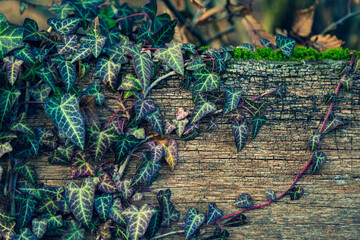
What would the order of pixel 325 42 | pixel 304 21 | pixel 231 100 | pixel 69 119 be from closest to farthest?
pixel 69 119 → pixel 231 100 → pixel 325 42 → pixel 304 21

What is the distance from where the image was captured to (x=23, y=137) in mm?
1120

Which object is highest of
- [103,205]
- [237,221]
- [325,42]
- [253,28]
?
[253,28]

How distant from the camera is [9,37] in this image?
3.55 feet

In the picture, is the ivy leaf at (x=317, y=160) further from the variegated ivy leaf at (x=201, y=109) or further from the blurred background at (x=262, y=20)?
the blurred background at (x=262, y=20)

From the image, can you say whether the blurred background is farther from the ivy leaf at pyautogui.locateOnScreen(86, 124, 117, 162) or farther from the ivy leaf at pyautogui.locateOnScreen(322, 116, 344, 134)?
the ivy leaf at pyautogui.locateOnScreen(86, 124, 117, 162)

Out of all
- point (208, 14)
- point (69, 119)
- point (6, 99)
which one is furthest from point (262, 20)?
point (6, 99)

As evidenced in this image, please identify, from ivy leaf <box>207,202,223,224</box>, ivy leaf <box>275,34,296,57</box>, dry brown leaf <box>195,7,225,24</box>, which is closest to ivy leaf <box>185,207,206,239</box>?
ivy leaf <box>207,202,223,224</box>

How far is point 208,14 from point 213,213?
1.70m

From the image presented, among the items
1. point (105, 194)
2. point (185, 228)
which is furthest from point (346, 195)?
point (105, 194)

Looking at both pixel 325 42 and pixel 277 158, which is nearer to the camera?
pixel 277 158

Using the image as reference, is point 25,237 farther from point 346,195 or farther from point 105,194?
point 346,195

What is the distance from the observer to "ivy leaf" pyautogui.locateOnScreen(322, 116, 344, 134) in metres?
1.20

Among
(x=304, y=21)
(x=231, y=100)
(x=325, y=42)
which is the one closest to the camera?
(x=231, y=100)

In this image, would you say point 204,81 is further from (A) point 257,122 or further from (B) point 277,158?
(B) point 277,158
